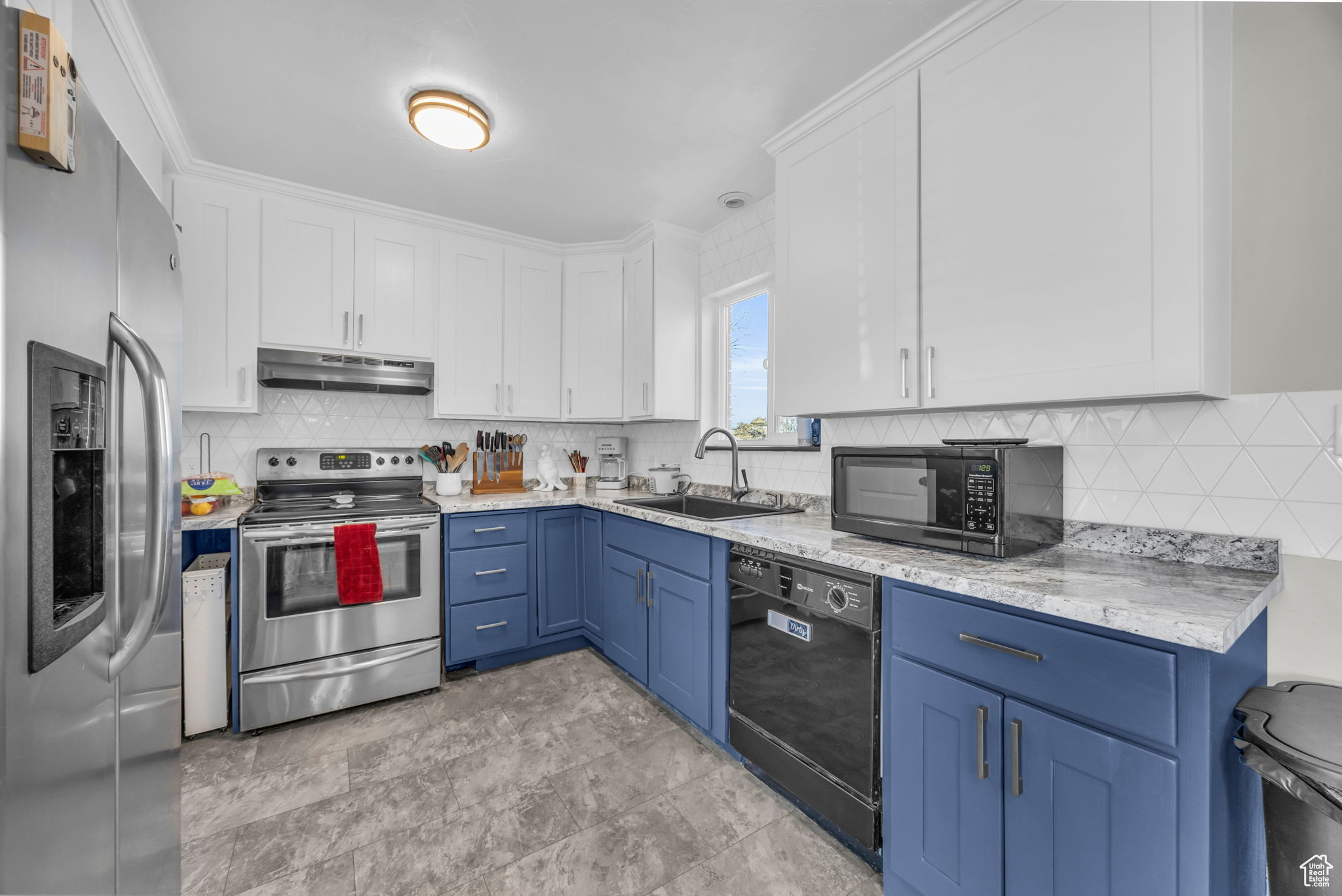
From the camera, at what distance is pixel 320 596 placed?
2.36 meters

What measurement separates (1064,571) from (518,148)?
2488 millimetres

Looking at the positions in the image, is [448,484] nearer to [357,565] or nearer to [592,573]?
[357,565]

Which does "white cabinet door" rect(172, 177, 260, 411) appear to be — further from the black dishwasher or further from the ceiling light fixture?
the black dishwasher

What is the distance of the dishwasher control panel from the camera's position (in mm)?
1469

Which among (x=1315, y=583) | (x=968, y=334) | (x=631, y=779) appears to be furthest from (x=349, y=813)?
(x=1315, y=583)

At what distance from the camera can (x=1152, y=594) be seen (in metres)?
1.09

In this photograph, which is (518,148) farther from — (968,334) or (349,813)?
(349,813)

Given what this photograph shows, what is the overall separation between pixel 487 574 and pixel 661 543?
3.34 ft

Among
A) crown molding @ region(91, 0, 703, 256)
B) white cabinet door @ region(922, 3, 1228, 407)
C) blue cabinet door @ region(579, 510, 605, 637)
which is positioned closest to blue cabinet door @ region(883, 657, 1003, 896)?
white cabinet door @ region(922, 3, 1228, 407)

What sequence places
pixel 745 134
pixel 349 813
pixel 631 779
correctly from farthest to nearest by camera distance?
pixel 745 134 → pixel 631 779 → pixel 349 813

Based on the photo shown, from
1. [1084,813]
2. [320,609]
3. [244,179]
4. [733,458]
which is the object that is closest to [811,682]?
[1084,813]

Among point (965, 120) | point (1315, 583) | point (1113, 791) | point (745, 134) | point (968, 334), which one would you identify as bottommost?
point (1113, 791)

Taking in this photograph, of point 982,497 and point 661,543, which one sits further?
point 661,543

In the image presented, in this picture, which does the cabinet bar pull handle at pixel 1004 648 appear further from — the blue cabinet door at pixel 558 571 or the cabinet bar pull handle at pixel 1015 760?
the blue cabinet door at pixel 558 571
